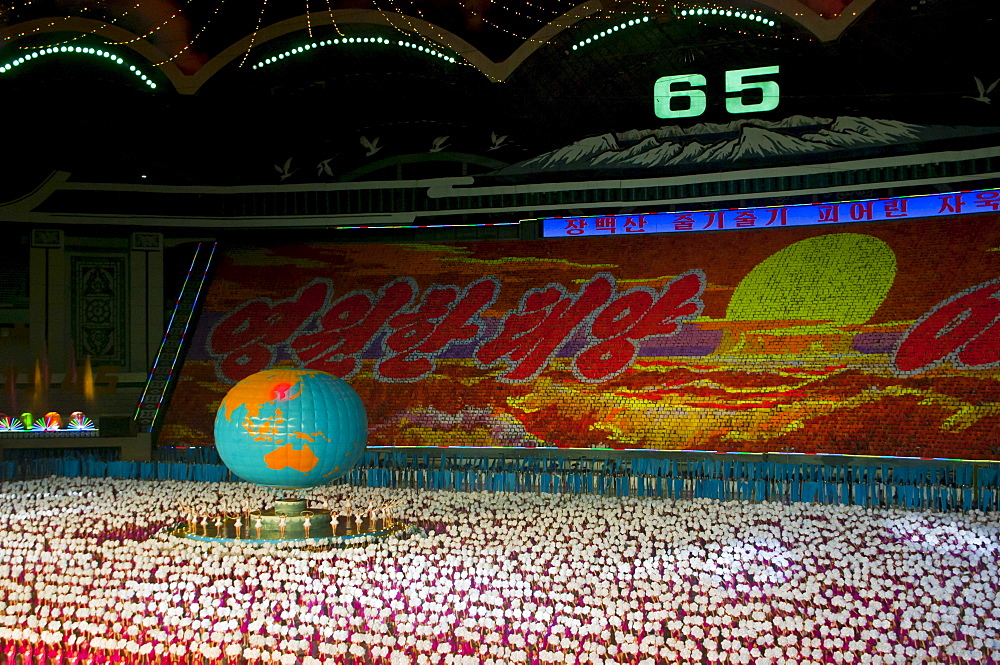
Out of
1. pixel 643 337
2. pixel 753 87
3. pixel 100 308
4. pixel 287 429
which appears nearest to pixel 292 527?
pixel 287 429

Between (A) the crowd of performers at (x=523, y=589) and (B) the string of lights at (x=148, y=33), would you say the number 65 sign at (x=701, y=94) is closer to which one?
(A) the crowd of performers at (x=523, y=589)

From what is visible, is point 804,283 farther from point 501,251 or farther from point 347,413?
point 347,413

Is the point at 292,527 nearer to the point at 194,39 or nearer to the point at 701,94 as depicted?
the point at 194,39

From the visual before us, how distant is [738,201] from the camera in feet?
78.8

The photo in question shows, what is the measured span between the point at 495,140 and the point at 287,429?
13.0m

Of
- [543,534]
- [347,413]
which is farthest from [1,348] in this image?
[543,534]

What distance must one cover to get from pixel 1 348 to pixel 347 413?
15.3 metres

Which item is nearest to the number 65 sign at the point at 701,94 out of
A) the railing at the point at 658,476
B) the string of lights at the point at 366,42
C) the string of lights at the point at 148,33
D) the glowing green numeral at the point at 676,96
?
the glowing green numeral at the point at 676,96

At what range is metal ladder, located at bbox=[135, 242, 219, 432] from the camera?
2497 cm

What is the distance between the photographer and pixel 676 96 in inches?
877

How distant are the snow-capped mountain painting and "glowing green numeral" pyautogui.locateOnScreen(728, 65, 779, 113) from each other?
1.25 metres

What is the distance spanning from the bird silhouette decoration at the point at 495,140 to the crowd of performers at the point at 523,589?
36.5 feet

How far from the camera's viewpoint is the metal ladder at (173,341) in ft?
81.9

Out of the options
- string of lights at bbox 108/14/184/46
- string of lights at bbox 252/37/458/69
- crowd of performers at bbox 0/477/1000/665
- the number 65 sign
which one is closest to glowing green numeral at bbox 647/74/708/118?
the number 65 sign
